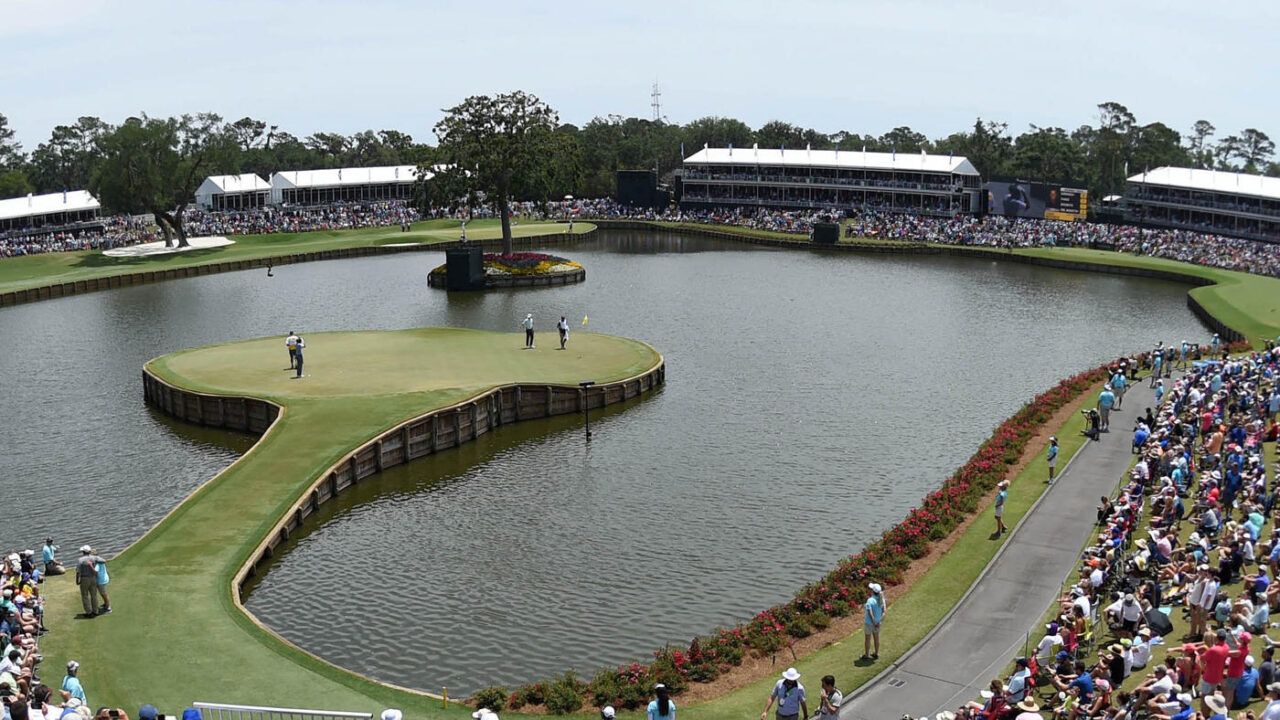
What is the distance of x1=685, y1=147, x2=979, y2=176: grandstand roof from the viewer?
147125 mm

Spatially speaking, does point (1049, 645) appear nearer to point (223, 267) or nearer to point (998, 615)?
point (998, 615)

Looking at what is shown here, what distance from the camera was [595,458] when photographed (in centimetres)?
5250

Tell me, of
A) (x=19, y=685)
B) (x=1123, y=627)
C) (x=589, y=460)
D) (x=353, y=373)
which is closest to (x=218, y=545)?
(x=19, y=685)

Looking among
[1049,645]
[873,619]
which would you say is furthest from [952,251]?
[1049,645]

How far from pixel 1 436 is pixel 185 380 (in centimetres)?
877

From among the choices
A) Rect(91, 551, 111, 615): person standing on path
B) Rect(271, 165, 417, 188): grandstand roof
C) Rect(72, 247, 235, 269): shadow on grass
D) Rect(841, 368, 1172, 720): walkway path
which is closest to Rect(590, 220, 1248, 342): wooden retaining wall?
Rect(271, 165, 417, 188): grandstand roof

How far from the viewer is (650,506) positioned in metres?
45.6

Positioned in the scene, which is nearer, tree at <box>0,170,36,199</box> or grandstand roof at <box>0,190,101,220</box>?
grandstand roof at <box>0,190,101,220</box>

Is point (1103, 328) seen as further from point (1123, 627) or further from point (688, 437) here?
point (1123, 627)

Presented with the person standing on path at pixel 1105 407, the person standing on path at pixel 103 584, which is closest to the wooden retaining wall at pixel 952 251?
the person standing on path at pixel 1105 407

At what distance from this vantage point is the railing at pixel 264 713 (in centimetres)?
2566

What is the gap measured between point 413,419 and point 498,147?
198 feet

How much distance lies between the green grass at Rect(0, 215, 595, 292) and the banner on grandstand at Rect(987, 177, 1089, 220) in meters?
50.3

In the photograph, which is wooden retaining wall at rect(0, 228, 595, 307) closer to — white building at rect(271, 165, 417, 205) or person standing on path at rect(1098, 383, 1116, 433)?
white building at rect(271, 165, 417, 205)
